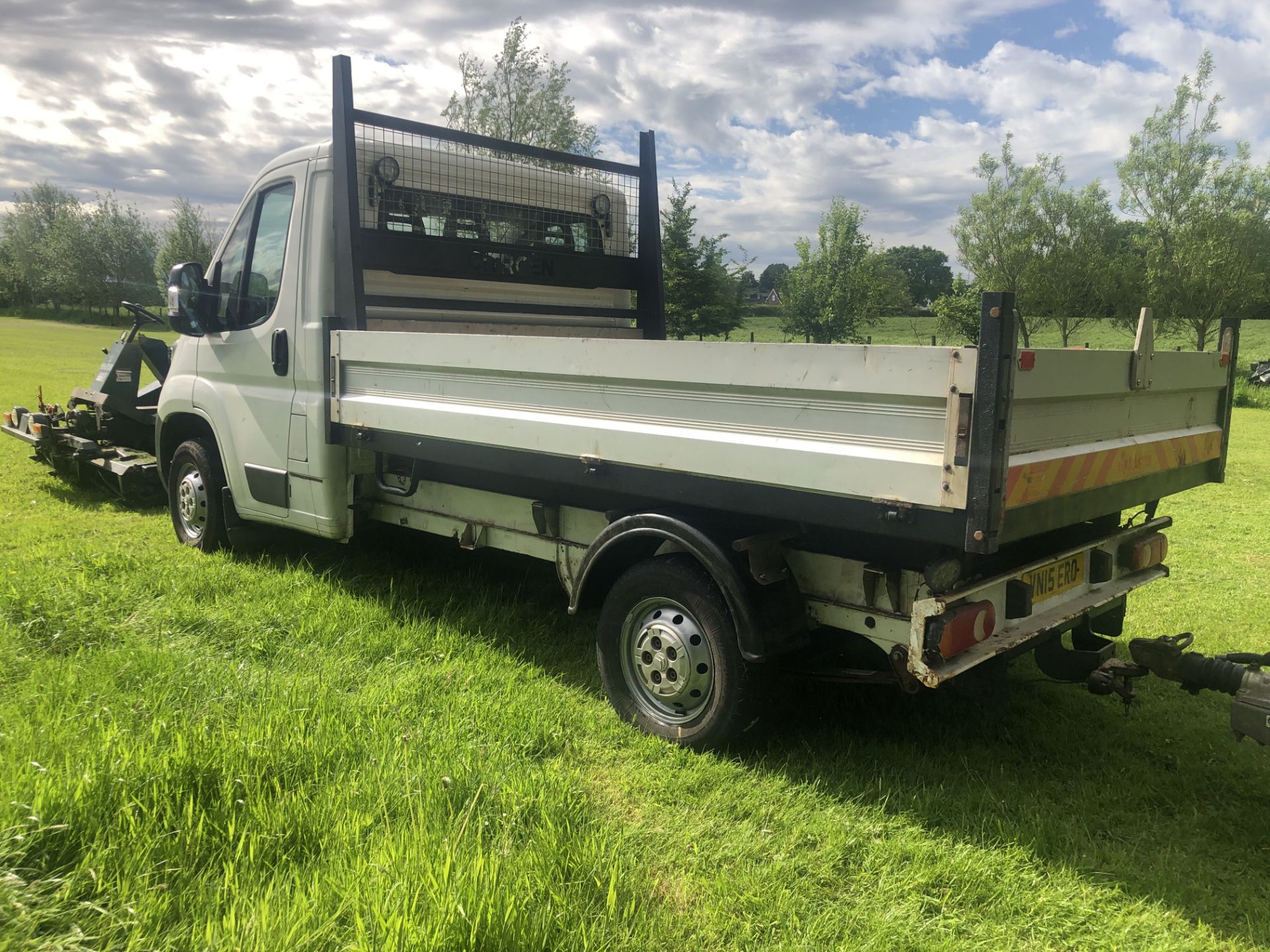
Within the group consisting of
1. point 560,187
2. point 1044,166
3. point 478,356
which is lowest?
point 478,356

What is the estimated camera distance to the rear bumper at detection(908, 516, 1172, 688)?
2746 millimetres

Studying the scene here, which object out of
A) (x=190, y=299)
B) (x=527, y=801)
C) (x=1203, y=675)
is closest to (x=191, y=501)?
(x=190, y=299)

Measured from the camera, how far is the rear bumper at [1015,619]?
108 inches

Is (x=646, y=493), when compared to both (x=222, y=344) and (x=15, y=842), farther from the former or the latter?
(x=222, y=344)

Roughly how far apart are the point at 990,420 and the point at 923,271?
6624 cm

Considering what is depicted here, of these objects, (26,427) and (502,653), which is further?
(26,427)

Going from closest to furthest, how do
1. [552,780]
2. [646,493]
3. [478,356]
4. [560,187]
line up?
[552,780] < [646,493] < [478,356] < [560,187]

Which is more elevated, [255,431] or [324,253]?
[324,253]

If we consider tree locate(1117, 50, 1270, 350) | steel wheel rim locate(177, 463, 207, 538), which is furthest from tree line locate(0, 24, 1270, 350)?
steel wheel rim locate(177, 463, 207, 538)

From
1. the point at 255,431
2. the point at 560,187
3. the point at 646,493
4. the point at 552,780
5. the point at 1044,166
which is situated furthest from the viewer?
the point at 1044,166

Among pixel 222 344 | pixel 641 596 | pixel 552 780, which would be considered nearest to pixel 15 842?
pixel 552 780

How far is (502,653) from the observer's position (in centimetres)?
427

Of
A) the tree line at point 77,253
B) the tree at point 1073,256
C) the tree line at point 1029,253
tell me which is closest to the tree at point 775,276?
the tree line at point 1029,253

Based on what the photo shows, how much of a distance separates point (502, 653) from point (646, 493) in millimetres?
1444
